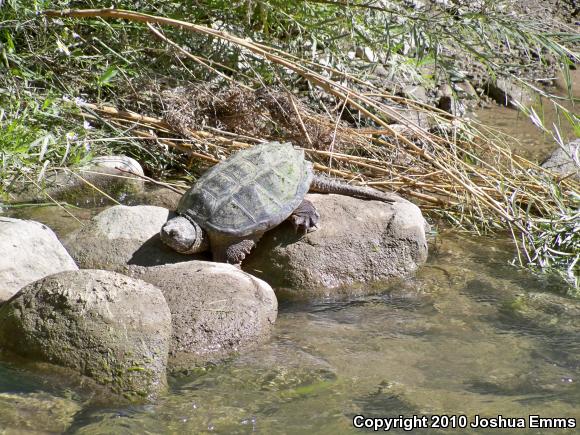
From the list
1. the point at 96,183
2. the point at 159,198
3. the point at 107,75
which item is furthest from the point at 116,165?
the point at 107,75

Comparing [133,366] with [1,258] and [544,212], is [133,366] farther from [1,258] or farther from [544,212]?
[544,212]

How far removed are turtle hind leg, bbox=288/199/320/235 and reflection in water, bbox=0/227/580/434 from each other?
0.50 meters

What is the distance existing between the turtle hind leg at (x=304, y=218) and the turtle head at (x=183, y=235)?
595 millimetres

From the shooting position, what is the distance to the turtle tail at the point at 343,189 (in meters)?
5.64

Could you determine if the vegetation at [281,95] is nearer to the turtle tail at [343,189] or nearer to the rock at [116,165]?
the rock at [116,165]

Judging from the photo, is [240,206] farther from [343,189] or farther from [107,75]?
[107,75]

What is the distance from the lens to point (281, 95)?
6547mm

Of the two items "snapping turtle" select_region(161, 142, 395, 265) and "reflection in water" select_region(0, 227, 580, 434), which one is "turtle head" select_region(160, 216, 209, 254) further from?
"reflection in water" select_region(0, 227, 580, 434)

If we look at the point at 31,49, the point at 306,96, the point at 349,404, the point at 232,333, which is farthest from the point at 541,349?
the point at 31,49

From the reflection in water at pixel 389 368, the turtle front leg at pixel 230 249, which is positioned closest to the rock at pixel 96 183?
the turtle front leg at pixel 230 249

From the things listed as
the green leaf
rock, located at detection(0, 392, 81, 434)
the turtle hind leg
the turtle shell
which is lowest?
rock, located at detection(0, 392, 81, 434)

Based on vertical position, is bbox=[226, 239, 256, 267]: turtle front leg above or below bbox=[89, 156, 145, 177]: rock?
below

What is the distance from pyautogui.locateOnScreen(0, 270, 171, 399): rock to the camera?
3824 millimetres

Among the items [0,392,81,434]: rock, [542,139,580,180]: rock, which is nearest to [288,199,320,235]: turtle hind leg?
[0,392,81,434]: rock
